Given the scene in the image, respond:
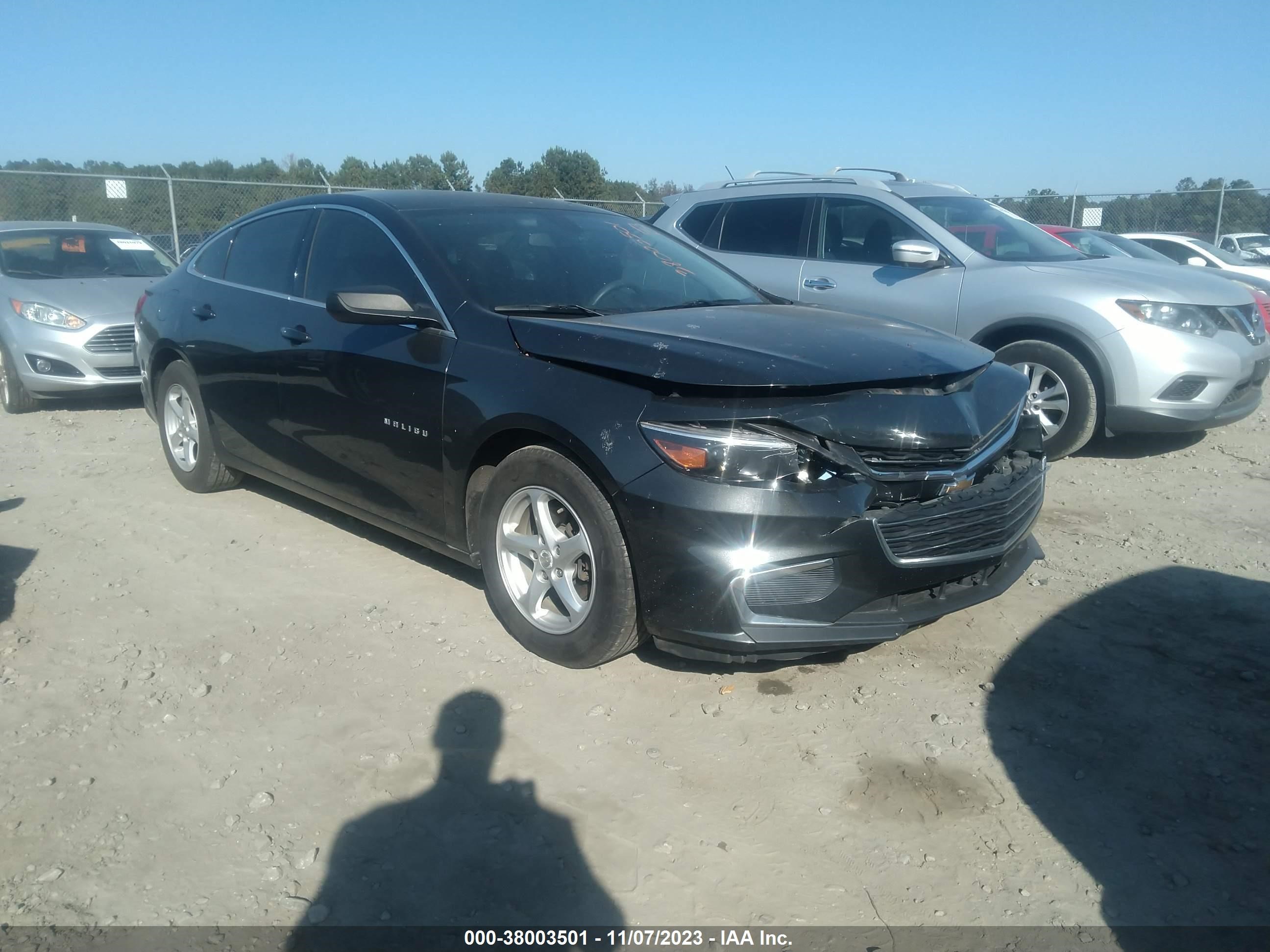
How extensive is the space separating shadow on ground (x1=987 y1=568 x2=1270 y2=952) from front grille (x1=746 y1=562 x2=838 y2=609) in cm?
76

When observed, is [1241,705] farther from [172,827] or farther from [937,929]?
[172,827]

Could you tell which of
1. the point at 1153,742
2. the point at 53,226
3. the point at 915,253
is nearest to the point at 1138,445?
the point at 915,253

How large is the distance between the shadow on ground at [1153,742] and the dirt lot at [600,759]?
0.01 metres

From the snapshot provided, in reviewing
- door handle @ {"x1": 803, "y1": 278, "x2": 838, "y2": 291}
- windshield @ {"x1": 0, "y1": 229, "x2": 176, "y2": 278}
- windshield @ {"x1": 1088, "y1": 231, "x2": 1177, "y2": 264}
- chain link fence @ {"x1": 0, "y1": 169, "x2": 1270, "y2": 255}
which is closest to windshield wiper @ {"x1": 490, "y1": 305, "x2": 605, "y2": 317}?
door handle @ {"x1": 803, "y1": 278, "x2": 838, "y2": 291}

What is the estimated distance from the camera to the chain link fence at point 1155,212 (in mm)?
19812

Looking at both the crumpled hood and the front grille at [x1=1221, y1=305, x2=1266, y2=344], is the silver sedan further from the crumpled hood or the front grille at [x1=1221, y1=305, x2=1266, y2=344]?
→ the front grille at [x1=1221, y1=305, x2=1266, y2=344]

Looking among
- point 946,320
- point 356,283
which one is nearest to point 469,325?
point 356,283

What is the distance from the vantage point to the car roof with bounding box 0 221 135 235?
9.06 m

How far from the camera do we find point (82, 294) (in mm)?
8383

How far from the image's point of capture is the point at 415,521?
4117 mm

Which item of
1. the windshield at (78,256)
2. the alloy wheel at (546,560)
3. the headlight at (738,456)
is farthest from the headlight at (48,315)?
the headlight at (738,456)

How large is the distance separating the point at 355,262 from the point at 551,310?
3.60 feet

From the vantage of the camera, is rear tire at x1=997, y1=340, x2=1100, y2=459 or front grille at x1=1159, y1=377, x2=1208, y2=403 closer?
front grille at x1=1159, y1=377, x2=1208, y2=403

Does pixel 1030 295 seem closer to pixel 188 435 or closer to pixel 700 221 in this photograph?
pixel 700 221
